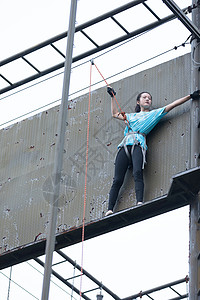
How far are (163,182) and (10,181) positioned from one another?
3.40m

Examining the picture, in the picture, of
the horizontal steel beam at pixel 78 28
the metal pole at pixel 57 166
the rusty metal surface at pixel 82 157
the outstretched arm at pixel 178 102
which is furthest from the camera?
the horizontal steel beam at pixel 78 28

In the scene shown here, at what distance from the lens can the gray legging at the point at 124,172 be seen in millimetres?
11356

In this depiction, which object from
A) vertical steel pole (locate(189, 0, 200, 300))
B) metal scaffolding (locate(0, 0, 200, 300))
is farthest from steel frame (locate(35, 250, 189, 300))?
vertical steel pole (locate(189, 0, 200, 300))

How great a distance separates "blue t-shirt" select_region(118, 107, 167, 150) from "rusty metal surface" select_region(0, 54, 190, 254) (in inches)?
6.2

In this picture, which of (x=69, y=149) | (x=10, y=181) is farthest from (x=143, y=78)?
(x=10, y=181)

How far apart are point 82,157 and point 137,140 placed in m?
1.35

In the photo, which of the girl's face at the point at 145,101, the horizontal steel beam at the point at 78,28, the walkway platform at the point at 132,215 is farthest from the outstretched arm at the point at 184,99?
the horizontal steel beam at the point at 78,28

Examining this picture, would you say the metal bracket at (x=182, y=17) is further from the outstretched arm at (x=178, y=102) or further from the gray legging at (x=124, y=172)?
the gray legging at (x=124, y=172)

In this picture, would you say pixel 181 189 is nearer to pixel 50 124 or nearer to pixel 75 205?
pixel 75 205

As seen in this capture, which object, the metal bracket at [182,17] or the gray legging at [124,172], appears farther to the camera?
the gray legging at [124,172]

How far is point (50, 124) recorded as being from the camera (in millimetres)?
13594

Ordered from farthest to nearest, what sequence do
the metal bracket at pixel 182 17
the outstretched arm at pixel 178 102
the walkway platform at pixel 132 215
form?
the outstretched arm at pixel 178 102 < the metal bracket at pixel 182 17 < the walkway platform at pixel 132 215

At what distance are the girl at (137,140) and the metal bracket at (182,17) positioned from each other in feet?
2.78

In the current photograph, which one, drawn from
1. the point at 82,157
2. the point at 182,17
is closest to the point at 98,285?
the point at 82,157
